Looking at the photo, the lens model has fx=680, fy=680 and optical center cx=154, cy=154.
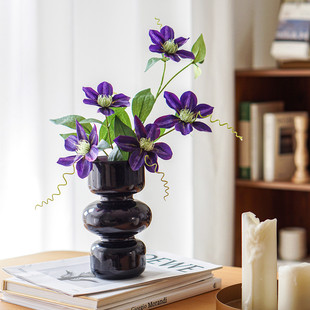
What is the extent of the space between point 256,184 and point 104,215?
4.80ft

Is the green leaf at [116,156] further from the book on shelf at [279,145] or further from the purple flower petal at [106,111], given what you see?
the book on shelf at [279,145]

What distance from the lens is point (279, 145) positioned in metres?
2.61

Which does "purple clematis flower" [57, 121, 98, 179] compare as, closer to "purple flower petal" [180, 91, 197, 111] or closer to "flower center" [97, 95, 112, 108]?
"flower center" [97, 95, 112, 108]

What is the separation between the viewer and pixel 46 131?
6.88ft

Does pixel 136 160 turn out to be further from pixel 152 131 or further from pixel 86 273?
pixel 86 273

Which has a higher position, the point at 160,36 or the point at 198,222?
the point at 160,36

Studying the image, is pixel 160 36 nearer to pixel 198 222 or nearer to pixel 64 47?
pixel 64 47

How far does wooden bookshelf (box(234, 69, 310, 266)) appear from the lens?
8.81ft

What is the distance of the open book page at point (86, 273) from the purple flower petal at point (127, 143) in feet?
0.77

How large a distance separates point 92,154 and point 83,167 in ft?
0.09

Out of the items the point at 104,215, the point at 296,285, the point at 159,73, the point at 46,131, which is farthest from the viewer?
the point at 159,73

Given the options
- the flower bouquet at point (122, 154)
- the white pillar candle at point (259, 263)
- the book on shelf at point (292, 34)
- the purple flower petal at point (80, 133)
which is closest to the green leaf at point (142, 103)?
the flower bouquet at point (122, 154)

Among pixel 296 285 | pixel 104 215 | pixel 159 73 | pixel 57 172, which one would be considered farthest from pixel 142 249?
pixel 159 73

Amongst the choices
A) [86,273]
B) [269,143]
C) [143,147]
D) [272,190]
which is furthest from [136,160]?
[272,190]
